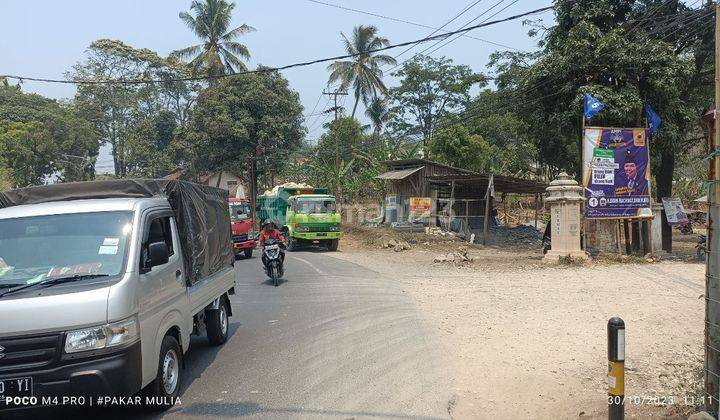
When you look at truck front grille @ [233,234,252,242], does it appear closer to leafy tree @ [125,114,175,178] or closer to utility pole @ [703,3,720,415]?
utility pole @ [703,3,720,415]

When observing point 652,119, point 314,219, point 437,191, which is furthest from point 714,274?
point 437,191

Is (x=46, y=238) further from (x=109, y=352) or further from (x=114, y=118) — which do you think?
(x=114, y=118)

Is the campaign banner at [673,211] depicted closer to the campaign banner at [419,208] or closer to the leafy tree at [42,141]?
the campaign banner at [419,208]

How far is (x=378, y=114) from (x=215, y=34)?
17.4m

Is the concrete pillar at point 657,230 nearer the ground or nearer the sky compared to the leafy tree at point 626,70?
nearer the ground

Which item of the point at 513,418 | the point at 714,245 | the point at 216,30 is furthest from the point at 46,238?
the point at 216,30

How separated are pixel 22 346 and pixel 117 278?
2.62 ft

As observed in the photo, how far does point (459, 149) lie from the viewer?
3684 cm

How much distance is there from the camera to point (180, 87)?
55750 millimetres

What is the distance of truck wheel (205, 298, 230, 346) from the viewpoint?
292 inches

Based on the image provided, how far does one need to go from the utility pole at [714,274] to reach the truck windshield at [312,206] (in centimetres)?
1981

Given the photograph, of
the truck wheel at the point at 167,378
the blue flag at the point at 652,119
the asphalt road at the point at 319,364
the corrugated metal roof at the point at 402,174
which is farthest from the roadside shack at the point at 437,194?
the truck wheel at the point at 167,378

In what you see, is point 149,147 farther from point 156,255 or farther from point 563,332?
point 156,255

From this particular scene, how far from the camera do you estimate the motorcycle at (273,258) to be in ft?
→ 43.9
